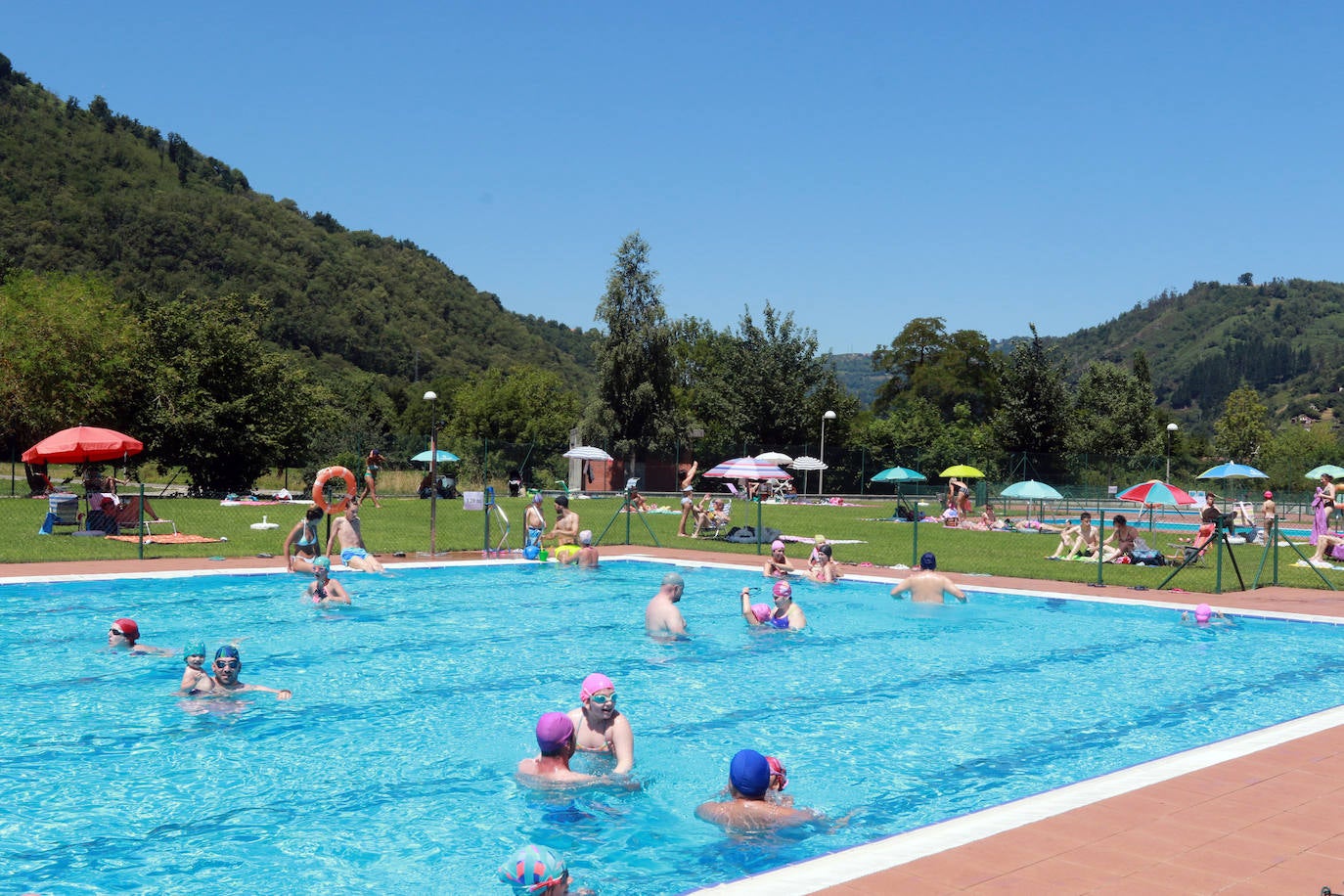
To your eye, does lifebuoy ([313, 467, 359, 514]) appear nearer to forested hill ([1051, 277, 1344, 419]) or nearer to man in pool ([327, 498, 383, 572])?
man in pool ([327, 498, 383, 572])

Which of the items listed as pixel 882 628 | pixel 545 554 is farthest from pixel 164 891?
pixel 545 554

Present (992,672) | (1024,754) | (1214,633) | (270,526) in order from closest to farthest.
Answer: (1024,754)
(992,672)
(1214,633)
(270,526)

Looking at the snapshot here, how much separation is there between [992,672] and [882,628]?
106 inches

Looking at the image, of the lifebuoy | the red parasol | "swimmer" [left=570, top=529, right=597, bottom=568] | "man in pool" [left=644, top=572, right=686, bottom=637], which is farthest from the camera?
the red parasol

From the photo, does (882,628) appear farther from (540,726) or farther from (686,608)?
(540,726)

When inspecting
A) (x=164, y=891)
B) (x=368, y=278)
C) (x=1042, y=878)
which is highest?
(x=368, y=278)

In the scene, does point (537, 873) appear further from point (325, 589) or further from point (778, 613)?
point (325, 589)

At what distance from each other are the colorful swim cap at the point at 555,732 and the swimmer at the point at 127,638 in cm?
597

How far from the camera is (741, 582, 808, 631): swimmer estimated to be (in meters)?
13.1

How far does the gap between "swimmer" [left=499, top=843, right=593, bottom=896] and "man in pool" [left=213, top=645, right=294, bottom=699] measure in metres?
5.43

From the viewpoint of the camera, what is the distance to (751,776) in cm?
604

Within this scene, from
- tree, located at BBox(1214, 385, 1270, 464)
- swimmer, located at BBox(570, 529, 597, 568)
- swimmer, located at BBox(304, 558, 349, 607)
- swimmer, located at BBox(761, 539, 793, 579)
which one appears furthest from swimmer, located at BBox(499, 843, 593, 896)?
tree, located at BBox(1214, 385, 1270, 464)

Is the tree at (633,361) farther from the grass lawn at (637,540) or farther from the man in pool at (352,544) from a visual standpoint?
the man in pool at (352,544)

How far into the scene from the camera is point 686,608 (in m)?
15.0
